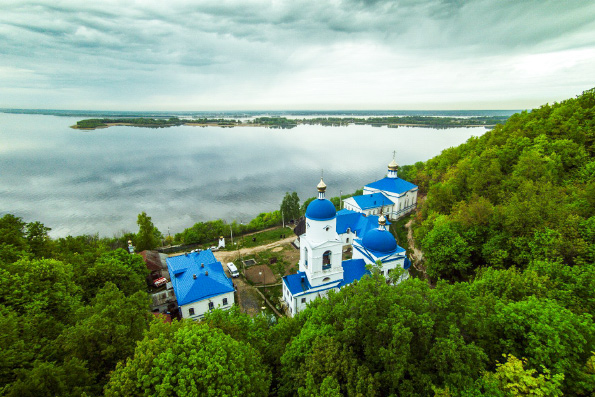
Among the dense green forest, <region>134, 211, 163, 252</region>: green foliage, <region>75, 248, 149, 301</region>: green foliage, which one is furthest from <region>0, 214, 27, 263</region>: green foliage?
<region>134, 211, 163, 252</region>: green foliage

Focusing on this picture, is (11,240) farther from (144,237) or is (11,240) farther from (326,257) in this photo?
(326,257)

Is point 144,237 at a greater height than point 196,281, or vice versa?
point 196,281

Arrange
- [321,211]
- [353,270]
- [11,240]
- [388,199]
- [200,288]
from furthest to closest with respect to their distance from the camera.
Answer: [388,199] → [353,270] → [200,288] → [321,211] → [11,240]

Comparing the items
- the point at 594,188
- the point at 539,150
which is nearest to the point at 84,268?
the point at 594,188

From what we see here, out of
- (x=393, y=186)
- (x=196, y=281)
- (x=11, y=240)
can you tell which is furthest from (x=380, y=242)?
(x=11, y=240)

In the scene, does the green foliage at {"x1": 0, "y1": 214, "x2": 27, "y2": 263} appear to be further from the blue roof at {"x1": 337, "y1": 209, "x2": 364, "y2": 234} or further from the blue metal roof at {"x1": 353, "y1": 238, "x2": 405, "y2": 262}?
the blue roof at {"x1": 337, "y1": 209, "x2": 364, "y2": 234}

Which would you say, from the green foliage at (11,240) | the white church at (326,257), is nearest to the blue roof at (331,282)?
the white church at (326,257)

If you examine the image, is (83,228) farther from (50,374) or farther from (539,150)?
(539,150)

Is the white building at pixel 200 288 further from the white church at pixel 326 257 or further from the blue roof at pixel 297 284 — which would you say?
the white church at pixel 326 257
